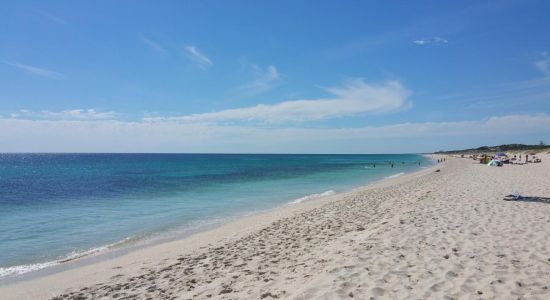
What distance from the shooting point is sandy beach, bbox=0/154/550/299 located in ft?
20.2

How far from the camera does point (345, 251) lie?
8.34 metres

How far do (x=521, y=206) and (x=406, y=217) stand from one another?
15.9 ft

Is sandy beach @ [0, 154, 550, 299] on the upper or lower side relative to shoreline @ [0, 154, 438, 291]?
upper

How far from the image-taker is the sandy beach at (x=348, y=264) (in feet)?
20.2

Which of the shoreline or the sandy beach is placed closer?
the sandy beach

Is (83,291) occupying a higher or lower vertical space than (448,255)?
lower

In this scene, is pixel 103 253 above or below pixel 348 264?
below

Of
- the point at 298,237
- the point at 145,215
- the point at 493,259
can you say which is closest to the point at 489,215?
the point at 493,259

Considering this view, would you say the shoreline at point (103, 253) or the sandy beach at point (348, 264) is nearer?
the sandy beach at point (348, 264)

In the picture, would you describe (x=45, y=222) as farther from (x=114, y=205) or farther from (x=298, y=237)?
(x=298, y=237)

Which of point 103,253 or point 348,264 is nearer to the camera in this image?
point 348,264

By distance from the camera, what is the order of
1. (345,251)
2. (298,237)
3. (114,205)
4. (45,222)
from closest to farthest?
(345,251)
(298,237)
(45,222)
(114,205)

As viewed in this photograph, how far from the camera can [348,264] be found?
23.8 feet

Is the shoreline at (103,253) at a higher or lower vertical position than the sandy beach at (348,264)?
lower
